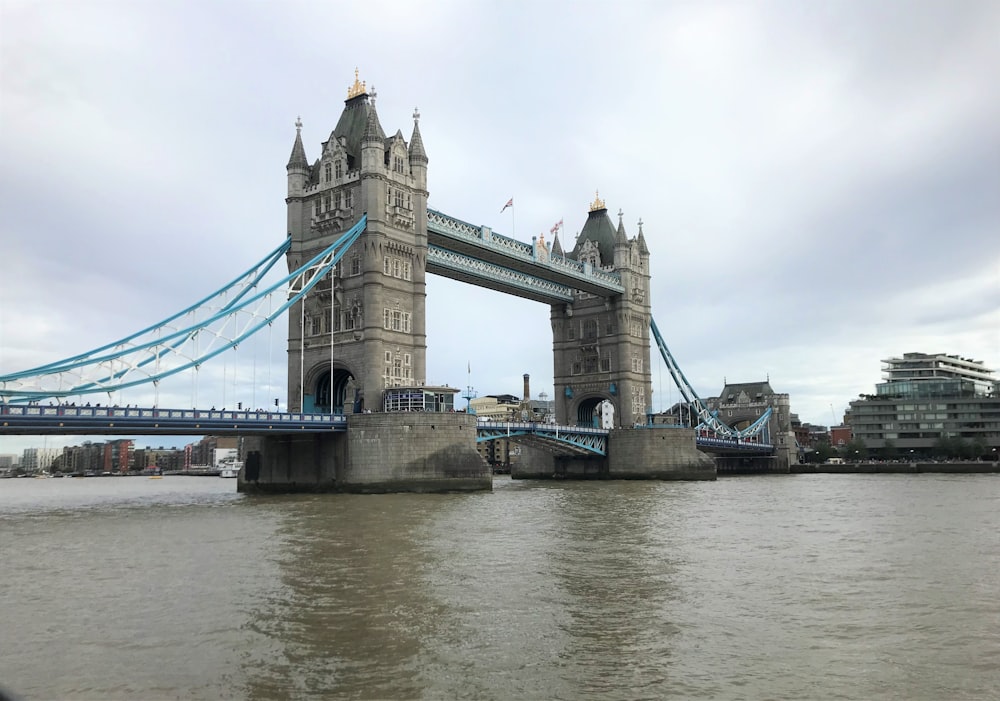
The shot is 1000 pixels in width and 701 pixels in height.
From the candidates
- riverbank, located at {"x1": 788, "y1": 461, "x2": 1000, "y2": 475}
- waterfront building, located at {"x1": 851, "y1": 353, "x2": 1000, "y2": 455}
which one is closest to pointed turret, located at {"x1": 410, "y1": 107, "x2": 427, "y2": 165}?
riverbank, located at {"x1": 788, "y1": 461, "x2": 1000, "y2": 475}

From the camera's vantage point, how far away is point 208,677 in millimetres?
11578

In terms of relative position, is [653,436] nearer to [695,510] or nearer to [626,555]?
[695,510]

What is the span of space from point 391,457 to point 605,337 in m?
41.6

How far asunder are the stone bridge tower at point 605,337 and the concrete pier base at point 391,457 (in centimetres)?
3463

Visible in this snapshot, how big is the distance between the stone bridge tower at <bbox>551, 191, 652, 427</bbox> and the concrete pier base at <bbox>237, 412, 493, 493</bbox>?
34626mm

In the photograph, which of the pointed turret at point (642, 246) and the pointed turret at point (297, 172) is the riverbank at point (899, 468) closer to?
the pointed turret at point (642, 246)

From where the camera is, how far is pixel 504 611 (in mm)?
16000

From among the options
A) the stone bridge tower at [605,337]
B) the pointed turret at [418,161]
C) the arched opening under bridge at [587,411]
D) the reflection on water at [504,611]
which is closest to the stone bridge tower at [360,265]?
the pointed turret at [418,161]

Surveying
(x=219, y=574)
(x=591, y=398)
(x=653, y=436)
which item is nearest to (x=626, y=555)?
(x=219, y=574)

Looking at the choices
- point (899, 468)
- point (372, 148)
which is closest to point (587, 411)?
point (899, 468)

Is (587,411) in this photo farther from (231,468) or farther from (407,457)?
(231,468)

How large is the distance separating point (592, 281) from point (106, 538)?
2309 inches

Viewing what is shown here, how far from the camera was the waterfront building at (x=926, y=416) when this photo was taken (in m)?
110

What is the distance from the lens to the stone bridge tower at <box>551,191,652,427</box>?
86000 mm
